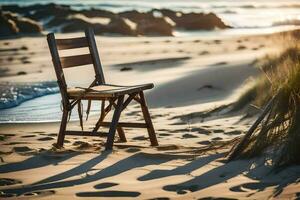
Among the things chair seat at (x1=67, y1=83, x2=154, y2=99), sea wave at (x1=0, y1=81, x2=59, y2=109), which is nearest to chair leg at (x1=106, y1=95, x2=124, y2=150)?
chair seat at (x1=67, y1=83, x2=154, y2=99)

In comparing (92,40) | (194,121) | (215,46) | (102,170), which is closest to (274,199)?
(102,170)

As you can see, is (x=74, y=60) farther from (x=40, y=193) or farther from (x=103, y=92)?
(x=40, y=193)

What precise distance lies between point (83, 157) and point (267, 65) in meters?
5.55

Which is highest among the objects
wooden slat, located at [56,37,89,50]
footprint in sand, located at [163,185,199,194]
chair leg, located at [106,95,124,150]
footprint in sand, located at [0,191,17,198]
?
wooden slat, located at [56,37,89,50]

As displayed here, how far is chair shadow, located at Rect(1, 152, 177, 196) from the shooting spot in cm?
421

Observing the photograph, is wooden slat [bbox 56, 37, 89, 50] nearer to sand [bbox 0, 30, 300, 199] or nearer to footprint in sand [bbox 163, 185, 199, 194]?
sand [bbox 0, 30, 300, 199]

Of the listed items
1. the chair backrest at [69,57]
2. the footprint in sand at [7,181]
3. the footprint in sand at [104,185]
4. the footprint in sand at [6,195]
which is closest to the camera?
the footprint in sand at [6,195]

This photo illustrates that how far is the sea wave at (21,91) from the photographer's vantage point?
365 inches

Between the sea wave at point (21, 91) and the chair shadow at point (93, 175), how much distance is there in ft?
14.5

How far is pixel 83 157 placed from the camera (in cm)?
507

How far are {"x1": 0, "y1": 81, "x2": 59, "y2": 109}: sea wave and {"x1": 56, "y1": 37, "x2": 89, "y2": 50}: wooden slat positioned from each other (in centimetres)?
315

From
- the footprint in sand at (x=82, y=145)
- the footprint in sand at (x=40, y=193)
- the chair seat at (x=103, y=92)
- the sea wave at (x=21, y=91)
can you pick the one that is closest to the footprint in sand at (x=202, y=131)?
the chair seat at (x=103, y=92)

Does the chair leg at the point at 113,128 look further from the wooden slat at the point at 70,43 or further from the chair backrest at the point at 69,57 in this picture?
the wooden slat at the point at 70,43

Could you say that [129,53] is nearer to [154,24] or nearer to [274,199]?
[154,24]
